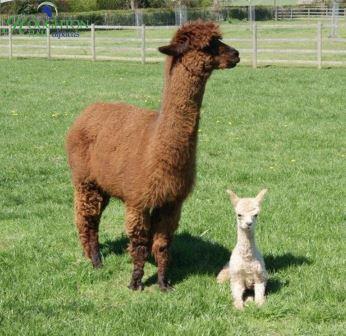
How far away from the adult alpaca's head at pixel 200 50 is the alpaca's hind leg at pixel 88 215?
1545 mm

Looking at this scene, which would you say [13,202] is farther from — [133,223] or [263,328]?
[263,328]

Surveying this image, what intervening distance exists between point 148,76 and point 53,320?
1569 cm

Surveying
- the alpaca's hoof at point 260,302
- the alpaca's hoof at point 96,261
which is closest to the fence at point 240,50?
the alpaca's hoof at point 96,261

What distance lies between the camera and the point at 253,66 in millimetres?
22641

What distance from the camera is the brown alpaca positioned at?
4.62 m

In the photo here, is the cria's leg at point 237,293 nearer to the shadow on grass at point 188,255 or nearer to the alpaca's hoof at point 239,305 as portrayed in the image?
the alpaca's hoof at point 239,305

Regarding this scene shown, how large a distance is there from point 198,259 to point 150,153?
130 cm

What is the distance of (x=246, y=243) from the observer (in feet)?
15.6

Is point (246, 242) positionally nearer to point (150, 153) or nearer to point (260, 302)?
point (260, 302)

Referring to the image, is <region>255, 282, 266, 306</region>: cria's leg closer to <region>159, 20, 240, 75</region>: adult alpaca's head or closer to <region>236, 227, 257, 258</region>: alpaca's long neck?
<region>236, 227, 257, 258</region>: alpaca's long neck

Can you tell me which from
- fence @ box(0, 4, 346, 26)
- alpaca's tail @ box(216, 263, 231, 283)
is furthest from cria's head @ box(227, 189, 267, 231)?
fence @ box(0, 4, 346, 26)

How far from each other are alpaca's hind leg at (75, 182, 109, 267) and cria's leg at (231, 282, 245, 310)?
1325 mm

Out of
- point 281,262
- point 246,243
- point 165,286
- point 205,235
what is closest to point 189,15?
point 205,235

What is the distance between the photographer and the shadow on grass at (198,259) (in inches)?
212
